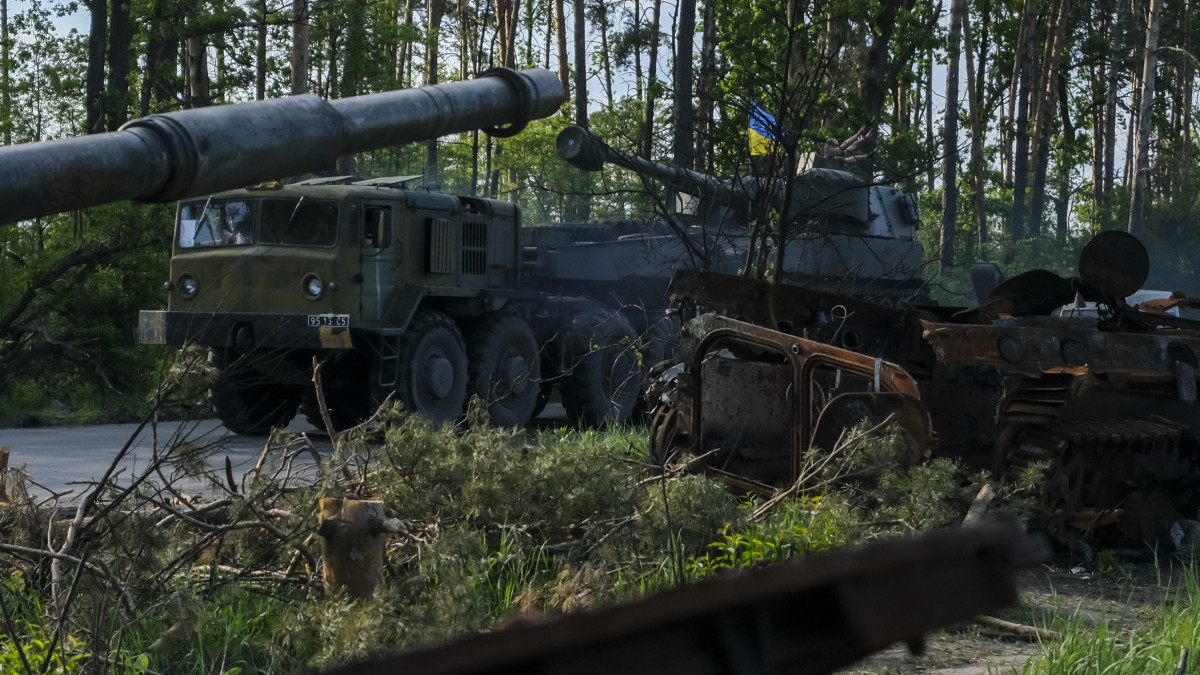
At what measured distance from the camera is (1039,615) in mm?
5574

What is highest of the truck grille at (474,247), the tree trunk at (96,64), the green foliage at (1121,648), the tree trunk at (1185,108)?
the tree trunk at (1185,108)

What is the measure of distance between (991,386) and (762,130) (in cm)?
336

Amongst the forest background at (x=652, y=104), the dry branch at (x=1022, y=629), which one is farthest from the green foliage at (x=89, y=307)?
the dry branch at (x=1022, y=629)

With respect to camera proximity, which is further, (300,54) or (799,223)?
(300,54)

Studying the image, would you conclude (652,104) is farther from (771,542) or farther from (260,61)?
(771,542)

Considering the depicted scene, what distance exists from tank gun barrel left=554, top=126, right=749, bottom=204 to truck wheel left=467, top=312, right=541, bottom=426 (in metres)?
2.45

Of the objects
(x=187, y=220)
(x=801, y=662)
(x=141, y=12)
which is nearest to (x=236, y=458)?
(x=187, y=220)

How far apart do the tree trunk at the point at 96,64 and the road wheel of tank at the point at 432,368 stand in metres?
7.53

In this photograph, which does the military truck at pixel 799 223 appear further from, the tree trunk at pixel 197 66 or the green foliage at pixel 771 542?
the tree trunk at pixel 197 66

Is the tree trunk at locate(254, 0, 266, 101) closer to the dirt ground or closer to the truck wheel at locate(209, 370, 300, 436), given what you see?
the truck wheel at locate(209, 370, 300, 436)

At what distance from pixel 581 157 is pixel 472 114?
8.43m

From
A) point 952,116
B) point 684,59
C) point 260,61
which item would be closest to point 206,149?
point 684,59

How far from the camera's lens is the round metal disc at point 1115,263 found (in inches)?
310

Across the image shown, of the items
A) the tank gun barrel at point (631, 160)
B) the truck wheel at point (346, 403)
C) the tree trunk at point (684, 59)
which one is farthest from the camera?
the tree trunk at point (684, 59)
